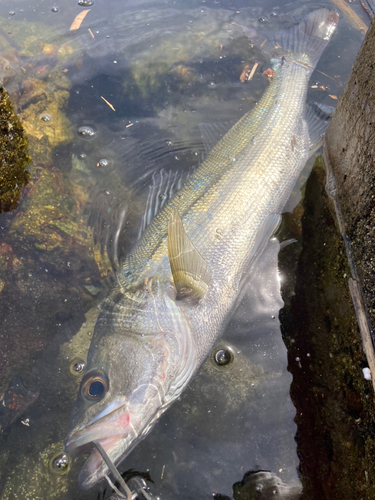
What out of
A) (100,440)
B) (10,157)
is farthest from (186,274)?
(10,157)

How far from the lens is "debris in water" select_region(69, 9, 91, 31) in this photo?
5.16 meters

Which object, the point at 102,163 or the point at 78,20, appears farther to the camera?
the point at 78,20

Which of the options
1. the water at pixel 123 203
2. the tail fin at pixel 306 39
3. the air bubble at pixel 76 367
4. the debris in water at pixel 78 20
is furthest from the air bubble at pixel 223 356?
the debris in water at pixel 78 20

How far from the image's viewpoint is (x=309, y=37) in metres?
4.34

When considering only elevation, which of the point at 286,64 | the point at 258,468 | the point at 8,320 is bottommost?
the point at 258,468

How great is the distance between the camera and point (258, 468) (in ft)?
8.29

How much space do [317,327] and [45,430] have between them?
2376 mm

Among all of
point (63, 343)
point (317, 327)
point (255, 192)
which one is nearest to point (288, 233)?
point (255, 192)

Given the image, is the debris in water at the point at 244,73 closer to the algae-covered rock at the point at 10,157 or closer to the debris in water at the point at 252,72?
the debris in water at the point at 252,72

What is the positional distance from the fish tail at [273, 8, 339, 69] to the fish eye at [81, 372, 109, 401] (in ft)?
14.0

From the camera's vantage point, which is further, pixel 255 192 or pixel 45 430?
pixel 255 192

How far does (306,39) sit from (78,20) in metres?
3.57

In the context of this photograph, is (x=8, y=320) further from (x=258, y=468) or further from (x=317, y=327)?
(x=317, y=327)

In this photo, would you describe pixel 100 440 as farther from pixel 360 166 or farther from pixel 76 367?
pixel 360 166
